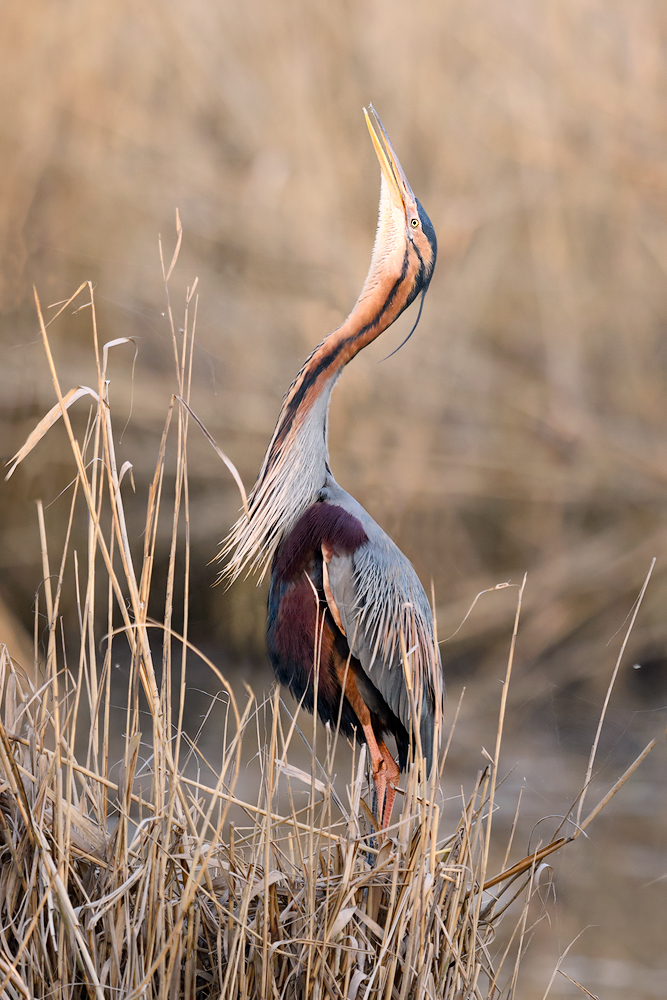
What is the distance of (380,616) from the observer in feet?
2.90

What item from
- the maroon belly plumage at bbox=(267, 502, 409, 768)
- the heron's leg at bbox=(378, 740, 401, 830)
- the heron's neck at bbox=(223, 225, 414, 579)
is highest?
the heron's neck at bbox=(223, 225, 414, 579)

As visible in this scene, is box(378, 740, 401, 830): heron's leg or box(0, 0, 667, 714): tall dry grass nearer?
box(378, 740, 401, 830): heron's leg

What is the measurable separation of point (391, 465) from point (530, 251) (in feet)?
1.86

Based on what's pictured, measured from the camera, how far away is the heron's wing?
87cm

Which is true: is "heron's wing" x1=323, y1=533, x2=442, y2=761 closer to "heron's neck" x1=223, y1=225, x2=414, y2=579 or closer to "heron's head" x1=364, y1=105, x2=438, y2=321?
"heron's neck" x1=223, y1=225, x2=414, y2=579

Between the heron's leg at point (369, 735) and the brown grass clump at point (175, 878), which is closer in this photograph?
the brown grass clump at point (175, 878)

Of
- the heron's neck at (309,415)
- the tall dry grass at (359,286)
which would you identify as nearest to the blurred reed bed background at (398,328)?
the tall dry grass at (359,286)

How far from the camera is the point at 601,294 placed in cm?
204

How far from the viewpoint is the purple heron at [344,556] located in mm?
876

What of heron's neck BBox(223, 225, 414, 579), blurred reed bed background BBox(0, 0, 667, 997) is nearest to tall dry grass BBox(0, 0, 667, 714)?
blurred reed bed background BBox(0, 0, 667, 997)

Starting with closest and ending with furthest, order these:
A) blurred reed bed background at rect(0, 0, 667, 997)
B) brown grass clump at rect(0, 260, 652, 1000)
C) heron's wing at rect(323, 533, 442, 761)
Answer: brown grass clump at rect(0, 260, 652, 1000)
heron's wing at rect(323, 533, 442, 761)
blurred reed bed background at rect(0, 0, 667, 997)

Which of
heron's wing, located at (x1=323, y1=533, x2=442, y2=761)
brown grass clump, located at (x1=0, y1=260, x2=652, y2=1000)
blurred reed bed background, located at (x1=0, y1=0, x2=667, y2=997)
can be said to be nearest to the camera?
brown grass clump, located at (x1=0, y1=260, x2=652, y2=1000)

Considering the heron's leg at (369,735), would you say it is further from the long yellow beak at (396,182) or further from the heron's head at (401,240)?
the long yellow beak at (396,182)

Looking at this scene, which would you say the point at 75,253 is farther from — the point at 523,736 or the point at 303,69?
the point at 523,736
